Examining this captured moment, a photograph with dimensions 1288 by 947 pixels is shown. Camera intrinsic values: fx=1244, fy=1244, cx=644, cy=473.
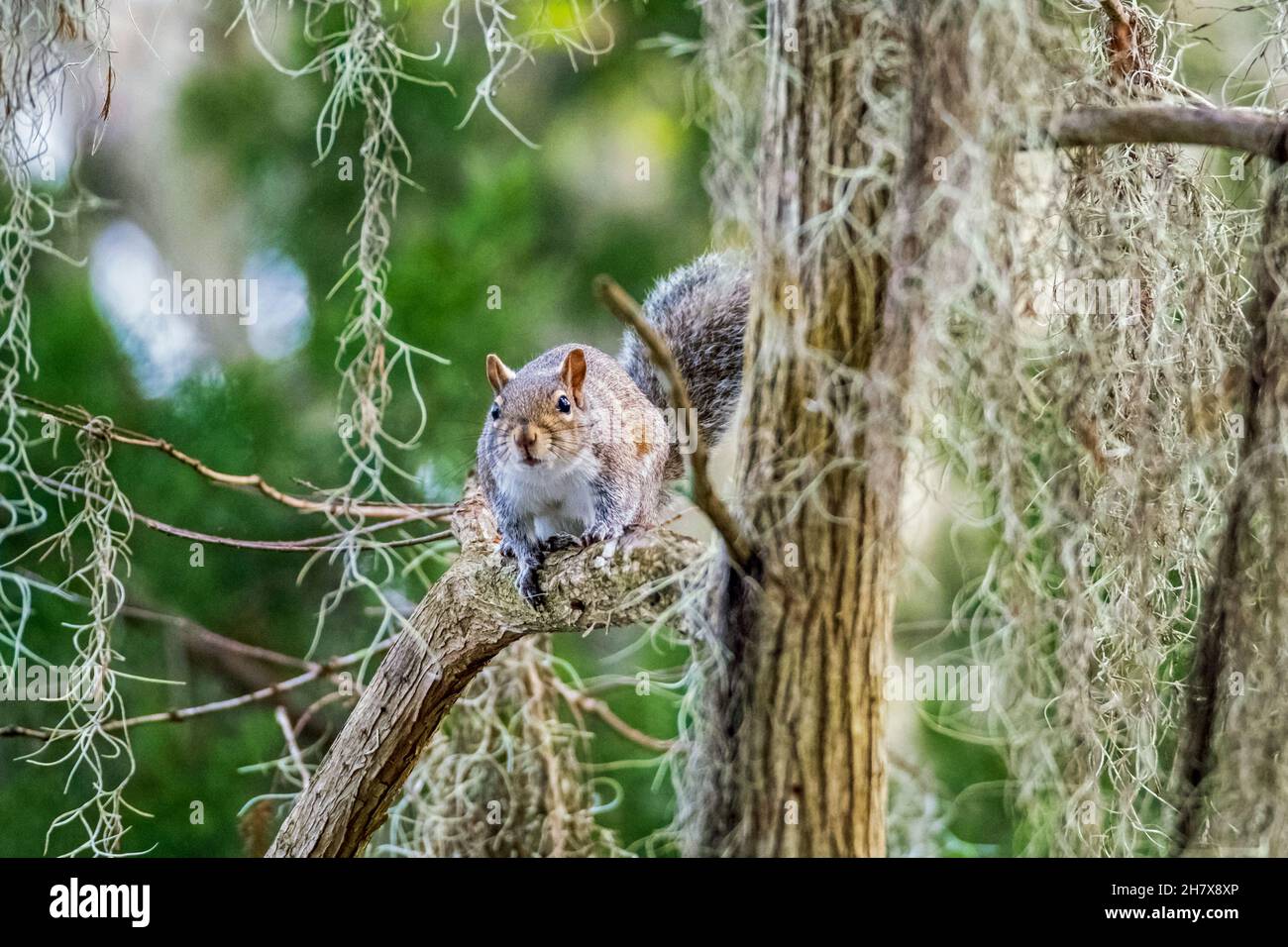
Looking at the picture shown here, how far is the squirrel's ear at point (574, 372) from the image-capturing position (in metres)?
1.84

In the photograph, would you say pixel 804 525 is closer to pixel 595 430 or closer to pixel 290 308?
pixel 595 430

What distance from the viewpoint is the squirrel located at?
185cm

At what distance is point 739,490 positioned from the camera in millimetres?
1196

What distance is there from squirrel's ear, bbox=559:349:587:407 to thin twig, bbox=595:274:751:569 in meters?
0.72

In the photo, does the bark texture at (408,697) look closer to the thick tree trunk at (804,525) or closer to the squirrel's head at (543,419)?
the squirrel's head at (543,419)

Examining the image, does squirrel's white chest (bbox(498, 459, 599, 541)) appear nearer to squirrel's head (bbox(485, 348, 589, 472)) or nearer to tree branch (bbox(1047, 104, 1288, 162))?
squirrel's head (bbox(485, 348, 589, 472))

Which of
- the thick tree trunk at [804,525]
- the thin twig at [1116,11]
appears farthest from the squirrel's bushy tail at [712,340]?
the thick tree trunk at [804,525]

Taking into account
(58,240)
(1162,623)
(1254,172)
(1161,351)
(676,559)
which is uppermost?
(58,240)

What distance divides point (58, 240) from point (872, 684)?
2.46m

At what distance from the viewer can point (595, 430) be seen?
6.23ft

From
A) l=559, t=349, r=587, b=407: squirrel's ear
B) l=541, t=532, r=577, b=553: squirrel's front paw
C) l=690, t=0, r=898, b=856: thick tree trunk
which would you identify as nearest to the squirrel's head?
l=559, t=349, r=587, b=407: squirrel's ear

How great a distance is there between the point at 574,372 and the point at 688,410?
2.68ft
